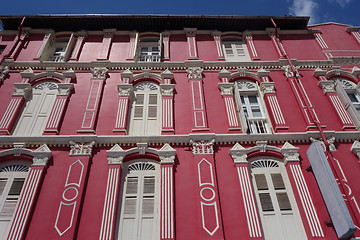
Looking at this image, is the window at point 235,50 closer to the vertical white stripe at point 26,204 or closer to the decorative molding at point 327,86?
the decorative molding at point 327,86

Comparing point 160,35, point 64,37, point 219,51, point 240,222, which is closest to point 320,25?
point 219,51

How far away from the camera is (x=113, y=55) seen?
1145 centimetres

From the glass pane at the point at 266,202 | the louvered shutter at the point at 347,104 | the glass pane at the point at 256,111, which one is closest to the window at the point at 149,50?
the glass pane at the point at 256,111

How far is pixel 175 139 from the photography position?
8391mm

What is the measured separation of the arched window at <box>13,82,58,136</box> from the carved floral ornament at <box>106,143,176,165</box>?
264cm

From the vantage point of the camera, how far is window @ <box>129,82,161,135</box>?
9.02 meters

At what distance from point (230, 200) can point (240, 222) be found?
60 centimetres

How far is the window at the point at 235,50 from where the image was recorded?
11711mm

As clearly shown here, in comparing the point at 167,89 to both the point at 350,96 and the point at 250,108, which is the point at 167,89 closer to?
the point at 250,108

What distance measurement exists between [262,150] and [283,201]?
153 centimetres

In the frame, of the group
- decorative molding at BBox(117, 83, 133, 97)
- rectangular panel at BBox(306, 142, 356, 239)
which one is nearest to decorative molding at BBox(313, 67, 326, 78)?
rectangular panel at BBox(306, 142, 356, 239)

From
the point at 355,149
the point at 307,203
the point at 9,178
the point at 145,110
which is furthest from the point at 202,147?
the point at 9,178

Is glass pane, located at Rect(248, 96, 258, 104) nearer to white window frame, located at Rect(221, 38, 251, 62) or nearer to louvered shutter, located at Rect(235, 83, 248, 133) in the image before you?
louvered shutter, located at Rect(235, 83, 248, 133)

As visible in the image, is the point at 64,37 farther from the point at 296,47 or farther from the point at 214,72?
the point at 296,47
